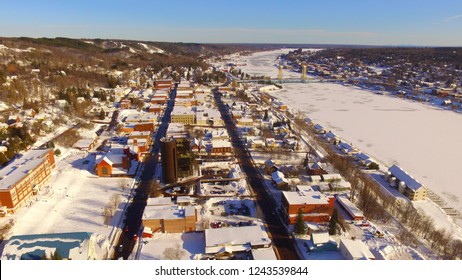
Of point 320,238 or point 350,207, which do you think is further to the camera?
point 350,207

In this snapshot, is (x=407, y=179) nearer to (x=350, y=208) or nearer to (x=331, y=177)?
(x=331, y=177)

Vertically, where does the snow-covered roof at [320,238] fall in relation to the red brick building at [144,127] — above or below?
below

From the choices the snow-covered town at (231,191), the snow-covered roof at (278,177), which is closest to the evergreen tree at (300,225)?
the snow-covered town at (231,191)

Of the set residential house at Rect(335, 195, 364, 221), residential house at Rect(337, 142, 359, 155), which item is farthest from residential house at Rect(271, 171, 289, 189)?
residential house at Rect(337, 142, 359, 155)

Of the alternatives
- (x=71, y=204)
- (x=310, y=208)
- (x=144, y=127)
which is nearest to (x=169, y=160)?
(x=71, y=204)

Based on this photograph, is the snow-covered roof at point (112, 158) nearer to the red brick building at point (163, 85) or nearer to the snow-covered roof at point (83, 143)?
the snow-covered roof at point (83, 143)

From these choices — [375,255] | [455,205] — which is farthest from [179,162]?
[455,205]

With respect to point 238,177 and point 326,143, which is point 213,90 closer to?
point 326,143
